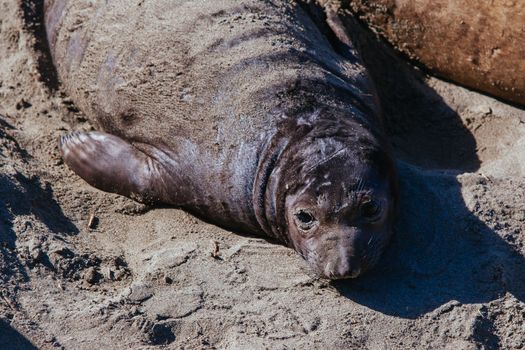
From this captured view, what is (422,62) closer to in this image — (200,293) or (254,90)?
(254,90)

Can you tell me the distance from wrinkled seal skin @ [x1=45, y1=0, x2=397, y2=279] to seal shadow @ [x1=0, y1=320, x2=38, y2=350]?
1.32m

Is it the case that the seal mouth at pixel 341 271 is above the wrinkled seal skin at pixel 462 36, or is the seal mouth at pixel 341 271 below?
below

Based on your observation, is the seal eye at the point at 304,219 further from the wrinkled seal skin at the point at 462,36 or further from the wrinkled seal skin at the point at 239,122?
the wrinkled seal skin at the point at 462,36

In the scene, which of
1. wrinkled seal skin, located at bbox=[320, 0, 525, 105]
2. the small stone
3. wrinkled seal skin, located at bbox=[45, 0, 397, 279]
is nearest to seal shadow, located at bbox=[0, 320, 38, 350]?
the small stone

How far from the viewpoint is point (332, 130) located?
5.48 meters

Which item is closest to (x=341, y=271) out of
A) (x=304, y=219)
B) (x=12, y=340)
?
(x=304, y=219)

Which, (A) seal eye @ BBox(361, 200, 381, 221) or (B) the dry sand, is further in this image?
(A) seal eye @ BBox(361, 200, 381, 221)

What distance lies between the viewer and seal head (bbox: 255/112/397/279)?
5195mm

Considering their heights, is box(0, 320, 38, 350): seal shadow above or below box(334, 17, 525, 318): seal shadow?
below

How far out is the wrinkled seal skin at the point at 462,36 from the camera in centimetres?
653

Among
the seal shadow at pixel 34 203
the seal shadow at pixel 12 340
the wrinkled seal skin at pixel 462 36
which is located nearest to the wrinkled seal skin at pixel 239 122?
the seal shadow at pixel 34 203

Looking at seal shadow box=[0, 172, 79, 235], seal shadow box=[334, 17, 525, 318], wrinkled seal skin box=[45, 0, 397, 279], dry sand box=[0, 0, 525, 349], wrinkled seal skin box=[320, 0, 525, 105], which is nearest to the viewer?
dry sand box=[0, 0, 525, 349]

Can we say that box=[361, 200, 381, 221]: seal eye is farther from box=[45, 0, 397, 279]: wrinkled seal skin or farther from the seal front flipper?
the seal front flipper

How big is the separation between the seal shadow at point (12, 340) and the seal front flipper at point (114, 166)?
1.34 meters
